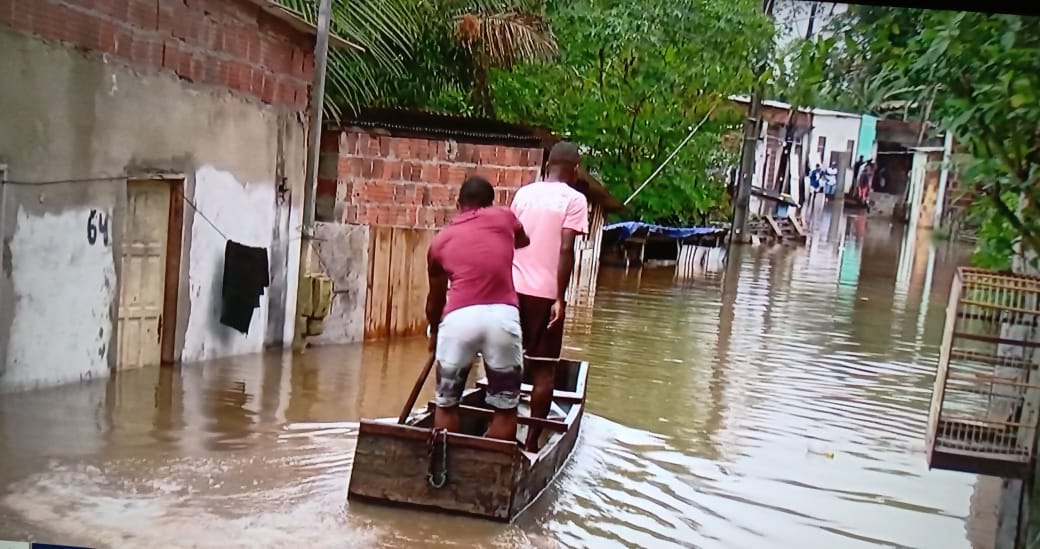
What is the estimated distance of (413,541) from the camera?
309 centimetres

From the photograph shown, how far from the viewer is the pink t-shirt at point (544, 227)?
11.6 feet

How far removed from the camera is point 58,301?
4109 mm

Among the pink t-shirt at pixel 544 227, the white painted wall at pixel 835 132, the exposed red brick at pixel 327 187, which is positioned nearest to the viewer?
the pink t-shirt at pixel 544 227

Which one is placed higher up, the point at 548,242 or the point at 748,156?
the point at 748,156

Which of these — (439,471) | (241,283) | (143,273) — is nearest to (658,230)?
(241,283)

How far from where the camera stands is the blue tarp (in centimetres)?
858

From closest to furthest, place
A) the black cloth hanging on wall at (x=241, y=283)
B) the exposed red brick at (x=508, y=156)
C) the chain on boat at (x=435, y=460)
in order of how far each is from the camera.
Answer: the chain on boat at (x=435, y=460) < the black cloth hanging on wall at (x=241, y=283) < the exposed red brick at (x=508, y=156)

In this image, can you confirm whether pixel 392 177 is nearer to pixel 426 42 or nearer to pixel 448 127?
pixel 448 127

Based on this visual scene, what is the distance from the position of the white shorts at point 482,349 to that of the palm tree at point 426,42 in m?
3.09

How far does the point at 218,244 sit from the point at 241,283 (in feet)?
0.68

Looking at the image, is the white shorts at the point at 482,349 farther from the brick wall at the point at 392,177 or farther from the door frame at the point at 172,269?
the brick wall at the point at 392,177

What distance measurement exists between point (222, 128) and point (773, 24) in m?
2.44

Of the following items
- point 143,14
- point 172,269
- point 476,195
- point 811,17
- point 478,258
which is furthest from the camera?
point 172,269

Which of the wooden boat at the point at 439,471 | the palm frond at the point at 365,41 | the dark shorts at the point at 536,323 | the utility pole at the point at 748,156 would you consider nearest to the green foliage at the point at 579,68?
the palm frond at the point at 365,41
